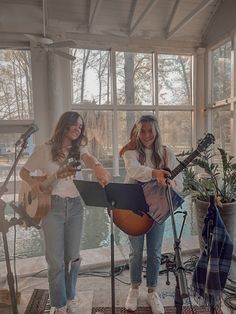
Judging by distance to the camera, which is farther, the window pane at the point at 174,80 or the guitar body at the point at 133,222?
the window pane at the point at 174,80

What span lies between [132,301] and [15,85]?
19.5 ft

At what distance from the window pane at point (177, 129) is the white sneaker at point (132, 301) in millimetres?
5906

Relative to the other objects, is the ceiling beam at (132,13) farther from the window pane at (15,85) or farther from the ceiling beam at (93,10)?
the window pane at (15,85)

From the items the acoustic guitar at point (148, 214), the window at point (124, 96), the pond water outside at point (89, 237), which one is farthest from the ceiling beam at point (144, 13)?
the acoustic guitar at point (148, 214)

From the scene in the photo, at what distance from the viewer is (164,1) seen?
6887 mm

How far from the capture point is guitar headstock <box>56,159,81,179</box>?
168 centimetres

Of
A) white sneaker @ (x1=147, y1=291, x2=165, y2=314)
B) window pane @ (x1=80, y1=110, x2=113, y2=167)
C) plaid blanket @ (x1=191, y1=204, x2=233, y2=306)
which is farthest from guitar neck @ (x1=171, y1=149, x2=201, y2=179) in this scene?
window pane @ (x1=80, y1=110, x2=113, y2=167)

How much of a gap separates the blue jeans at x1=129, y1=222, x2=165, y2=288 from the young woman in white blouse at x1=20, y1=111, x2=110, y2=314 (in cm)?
41

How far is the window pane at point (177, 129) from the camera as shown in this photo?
304 inches

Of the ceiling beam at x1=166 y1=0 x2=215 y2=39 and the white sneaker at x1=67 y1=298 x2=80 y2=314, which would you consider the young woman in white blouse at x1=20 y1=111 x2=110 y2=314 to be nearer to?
the white sneaker at x1=67 y1=298 x2=80 y2=314

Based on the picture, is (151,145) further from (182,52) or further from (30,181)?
(182,52)

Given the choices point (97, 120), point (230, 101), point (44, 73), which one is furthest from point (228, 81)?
point (44, 73)

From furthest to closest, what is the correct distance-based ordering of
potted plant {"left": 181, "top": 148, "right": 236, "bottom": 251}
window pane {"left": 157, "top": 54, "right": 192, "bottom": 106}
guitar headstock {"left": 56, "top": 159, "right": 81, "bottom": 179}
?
window pane {"left": 157, "top": 54, "right": 192, "bottom": 106}, potted plant {"left": 181, "top": 148, "right": 236, "bottom": 251}, guitar headstock {"left": 56, "top": 159, "right": 81, "bottom": 179}

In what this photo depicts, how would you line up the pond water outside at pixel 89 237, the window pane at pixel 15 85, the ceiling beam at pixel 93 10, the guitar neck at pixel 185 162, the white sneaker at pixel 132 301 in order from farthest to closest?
the window pane at pixel 15 85
the ceiling beam at pixel 93 10
the pond water outside at pixel 89 237
the white sneaker at pixel 132 301
the guitar neck at pixel 185 162
